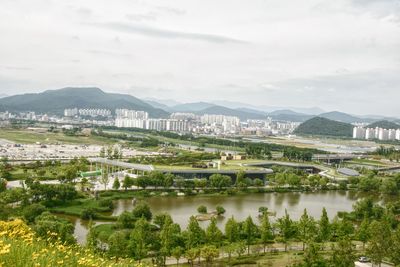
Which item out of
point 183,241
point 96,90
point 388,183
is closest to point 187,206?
point 183,241

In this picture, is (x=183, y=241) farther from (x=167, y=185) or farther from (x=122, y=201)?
(x=167, y=185)

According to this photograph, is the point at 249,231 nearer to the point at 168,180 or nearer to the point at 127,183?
the point at 168,180

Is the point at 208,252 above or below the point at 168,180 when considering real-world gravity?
above

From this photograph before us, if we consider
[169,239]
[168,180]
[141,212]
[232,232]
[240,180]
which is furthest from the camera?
[240,180]

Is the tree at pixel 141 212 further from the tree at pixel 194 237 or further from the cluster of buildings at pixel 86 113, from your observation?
the cluster of buildings at pixel 86 113

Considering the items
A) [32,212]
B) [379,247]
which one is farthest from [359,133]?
[32,212]

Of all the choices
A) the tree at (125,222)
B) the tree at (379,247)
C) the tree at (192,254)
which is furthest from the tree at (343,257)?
the tree at (125,222)

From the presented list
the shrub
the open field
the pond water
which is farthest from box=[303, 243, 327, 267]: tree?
the open field
